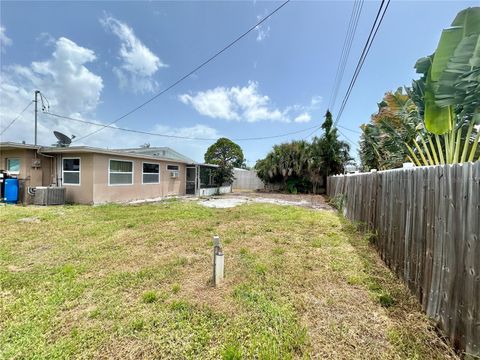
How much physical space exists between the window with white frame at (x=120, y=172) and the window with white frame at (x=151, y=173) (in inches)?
34.7

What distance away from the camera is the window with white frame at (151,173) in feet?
40.3

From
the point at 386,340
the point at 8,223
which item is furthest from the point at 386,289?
the point at 8,223

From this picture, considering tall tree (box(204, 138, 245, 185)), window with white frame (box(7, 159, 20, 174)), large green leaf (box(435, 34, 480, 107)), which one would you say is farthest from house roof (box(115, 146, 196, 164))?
large green leaf (box(435, 34, 480, 107))

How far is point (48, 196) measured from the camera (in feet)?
30.3

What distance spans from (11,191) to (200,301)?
38.7 feet

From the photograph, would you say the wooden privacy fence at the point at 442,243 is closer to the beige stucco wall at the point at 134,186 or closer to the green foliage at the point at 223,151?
the beige stucco wall at the point at 134,186

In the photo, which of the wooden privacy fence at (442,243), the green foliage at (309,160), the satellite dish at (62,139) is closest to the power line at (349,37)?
the wooden privacy fence at (442,243)

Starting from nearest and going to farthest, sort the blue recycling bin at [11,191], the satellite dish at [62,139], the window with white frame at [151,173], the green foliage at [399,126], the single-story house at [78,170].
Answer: the green foliage at [399,126] < the blue recycling bin at [11,191] < the single-story house at [78,170] < the satellite dish at [62,139] < the window with white frame at [151,173]

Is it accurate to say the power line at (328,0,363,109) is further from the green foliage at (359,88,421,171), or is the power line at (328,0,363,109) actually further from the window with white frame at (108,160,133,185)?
the window with white frame at (108,160,133,185)

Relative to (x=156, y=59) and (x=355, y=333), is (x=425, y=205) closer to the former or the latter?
(x=355, y=333)

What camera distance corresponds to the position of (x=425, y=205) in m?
2.52

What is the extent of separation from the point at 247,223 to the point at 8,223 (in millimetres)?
6799

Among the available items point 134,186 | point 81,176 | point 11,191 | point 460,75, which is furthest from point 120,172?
point 460,75

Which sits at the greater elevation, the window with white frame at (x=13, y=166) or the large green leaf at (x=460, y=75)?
the large green leaf at (x=460, y=75)
